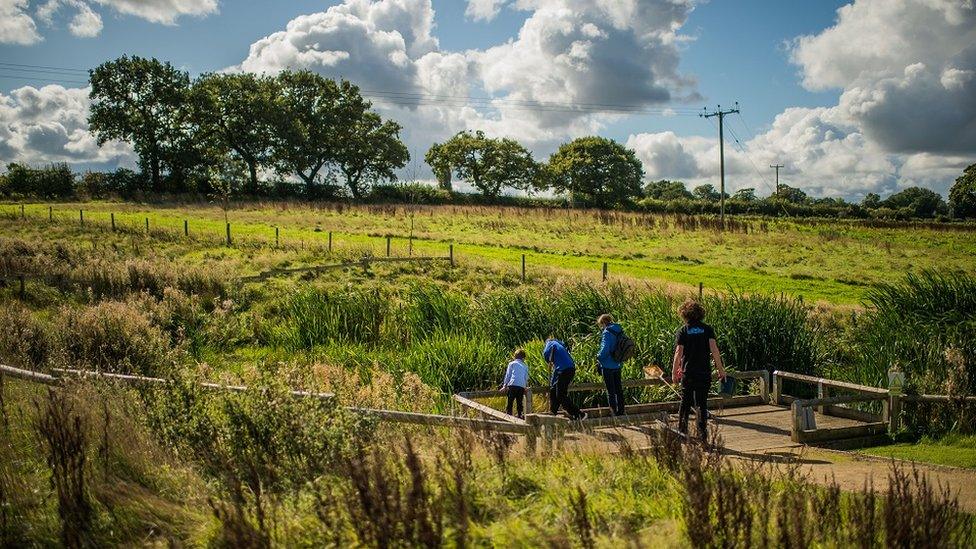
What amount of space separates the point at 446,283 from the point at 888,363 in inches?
712

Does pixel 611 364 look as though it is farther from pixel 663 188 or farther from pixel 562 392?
pixel 663 188

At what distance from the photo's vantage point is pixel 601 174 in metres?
93.8

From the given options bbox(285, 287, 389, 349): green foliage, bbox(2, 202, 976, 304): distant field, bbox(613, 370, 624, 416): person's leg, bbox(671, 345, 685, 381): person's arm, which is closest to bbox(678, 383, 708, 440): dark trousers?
bbox(671, 345, 685, 381): person's arm

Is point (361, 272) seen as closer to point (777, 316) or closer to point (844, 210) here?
point (777, 316)

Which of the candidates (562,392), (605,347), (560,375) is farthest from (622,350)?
(562,392)

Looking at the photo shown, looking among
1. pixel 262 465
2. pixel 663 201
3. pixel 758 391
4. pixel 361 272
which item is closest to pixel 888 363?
pixel 758 391

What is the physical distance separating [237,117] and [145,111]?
25.8 ft

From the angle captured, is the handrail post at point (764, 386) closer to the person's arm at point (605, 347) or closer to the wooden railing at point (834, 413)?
the wooden railing at point (834, 413)

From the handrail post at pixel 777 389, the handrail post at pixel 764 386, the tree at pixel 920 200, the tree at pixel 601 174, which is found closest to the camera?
the handrail post at pixel 777 389

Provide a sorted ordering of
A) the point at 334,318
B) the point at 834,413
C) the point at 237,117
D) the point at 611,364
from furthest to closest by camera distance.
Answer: the point at 237,117 < the point at 334,318 < the point at 834,413 < the point at 611,364

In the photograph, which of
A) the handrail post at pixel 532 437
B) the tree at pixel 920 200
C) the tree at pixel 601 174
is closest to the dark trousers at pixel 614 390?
the handrail post at pixel 532 437

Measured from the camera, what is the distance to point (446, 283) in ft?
101

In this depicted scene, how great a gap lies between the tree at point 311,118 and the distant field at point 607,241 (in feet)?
52.5

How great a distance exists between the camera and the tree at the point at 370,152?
256 ft
